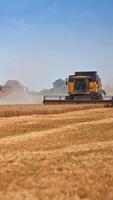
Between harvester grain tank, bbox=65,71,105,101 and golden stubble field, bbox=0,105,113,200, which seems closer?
golden stubble field, bbox=0,105,113,200

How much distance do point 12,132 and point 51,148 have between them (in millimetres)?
5810

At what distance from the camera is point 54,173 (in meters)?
11.4

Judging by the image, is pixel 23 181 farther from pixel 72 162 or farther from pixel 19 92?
pixel 19 92

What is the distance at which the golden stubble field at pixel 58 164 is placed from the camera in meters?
9.95

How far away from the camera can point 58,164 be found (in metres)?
12.5

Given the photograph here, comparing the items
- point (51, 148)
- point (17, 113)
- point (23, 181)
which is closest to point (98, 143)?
point (51, 148)

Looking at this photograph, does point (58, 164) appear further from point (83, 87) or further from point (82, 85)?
point (83, 87)

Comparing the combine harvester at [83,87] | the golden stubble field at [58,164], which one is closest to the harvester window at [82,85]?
the combine harvester at [83,87]

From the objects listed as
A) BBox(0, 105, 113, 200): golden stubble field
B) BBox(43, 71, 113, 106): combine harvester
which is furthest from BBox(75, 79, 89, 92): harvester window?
BBox(0, 105, 113, 200): golden stubble field

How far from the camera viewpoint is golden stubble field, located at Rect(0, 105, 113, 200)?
32.6 feet

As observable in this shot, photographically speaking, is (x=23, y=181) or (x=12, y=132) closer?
(x=23, y=181)

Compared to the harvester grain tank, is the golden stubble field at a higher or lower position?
lower

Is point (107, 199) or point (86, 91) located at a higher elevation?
point (86, 91)

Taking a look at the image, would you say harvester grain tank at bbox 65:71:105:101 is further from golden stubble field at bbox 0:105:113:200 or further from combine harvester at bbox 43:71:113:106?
golden stubble field at bbox 0:105:113:200
